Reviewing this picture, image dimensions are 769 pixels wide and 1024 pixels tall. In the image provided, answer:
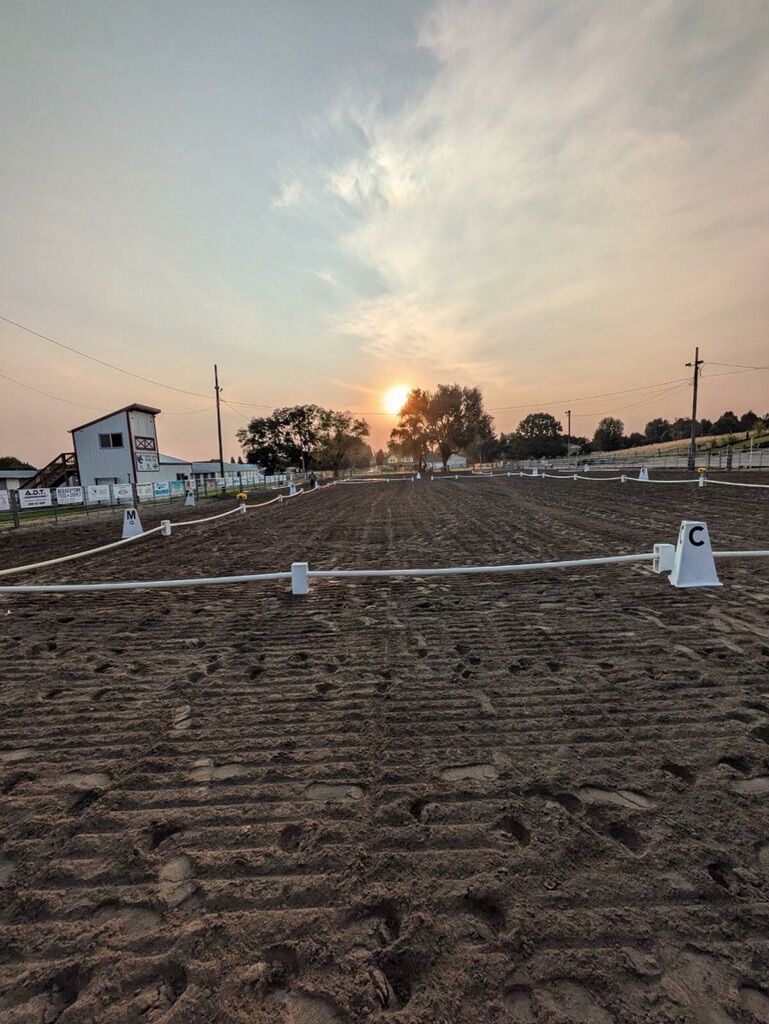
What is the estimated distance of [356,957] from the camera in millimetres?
1539

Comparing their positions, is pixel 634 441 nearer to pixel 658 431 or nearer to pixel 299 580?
pixel 658 431

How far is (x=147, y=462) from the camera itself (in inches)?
1489

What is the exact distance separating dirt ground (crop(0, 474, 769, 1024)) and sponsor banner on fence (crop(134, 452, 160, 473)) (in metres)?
35.9

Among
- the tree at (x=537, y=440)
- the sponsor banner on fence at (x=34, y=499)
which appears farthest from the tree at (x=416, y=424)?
the sponsor banner on fence at (x=34, y=499)

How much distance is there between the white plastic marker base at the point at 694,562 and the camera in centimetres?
565

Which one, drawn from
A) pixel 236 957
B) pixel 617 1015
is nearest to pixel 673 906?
pixel 617 1015

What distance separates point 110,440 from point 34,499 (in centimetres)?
1589

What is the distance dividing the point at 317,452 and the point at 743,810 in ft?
254

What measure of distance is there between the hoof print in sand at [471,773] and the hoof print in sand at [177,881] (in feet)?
4.12

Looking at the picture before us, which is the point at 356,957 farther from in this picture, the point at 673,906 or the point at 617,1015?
the point at 673,906

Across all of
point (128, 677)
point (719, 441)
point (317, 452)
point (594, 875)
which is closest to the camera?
point (594, 875)

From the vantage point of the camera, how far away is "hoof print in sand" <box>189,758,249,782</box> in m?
2.47

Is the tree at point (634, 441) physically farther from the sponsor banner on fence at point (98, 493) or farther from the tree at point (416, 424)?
the sponsor banner on fence at point (98, 493)

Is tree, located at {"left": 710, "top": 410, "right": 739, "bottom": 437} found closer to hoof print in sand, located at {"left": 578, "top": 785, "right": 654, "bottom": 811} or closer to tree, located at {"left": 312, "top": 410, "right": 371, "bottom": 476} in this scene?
tree, located at {"left": 312, "top": 410, "right": 371, "bottom": 476}
